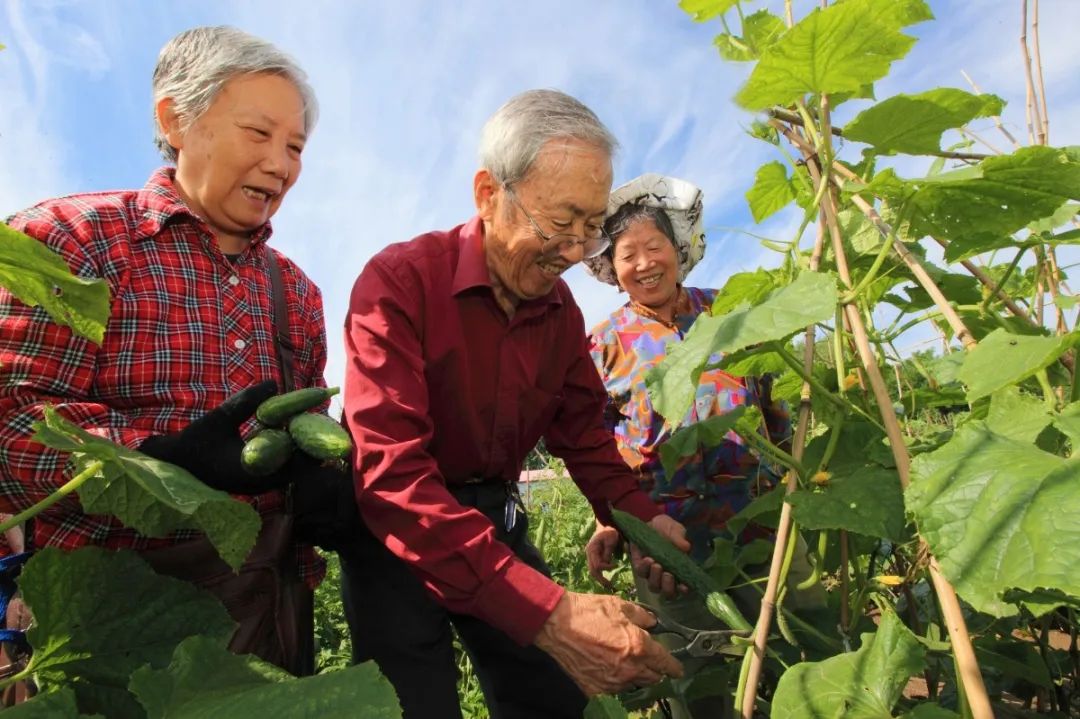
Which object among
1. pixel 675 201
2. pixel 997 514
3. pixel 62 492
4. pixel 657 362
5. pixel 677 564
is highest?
pixel 675 201

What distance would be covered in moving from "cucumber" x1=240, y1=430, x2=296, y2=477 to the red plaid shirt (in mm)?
219

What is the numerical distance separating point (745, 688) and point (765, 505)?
16.8 inches

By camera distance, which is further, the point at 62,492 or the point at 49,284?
the point at 62,492

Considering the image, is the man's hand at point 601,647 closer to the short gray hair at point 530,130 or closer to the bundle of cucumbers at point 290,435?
the bundle of cucumbers at point 290,435

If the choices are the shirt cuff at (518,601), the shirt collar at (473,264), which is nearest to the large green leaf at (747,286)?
the shirt collar at (473,264)

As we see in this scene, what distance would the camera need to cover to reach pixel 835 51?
1.22 m

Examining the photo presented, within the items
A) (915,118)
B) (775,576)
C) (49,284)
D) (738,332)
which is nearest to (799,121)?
(915,118)

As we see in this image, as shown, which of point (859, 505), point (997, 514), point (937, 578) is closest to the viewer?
point (997, 514)

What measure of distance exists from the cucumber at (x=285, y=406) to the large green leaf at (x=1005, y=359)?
4.25 feet

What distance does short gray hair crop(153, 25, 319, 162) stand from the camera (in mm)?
1900

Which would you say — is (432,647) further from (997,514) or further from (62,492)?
(997,514)

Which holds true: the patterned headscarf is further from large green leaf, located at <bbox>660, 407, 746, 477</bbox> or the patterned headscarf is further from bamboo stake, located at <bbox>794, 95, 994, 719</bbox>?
bamboo stake, located at <bbox>794, 95, 994, 719</bbox>

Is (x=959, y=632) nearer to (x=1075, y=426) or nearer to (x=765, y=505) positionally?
(x=1075, y=426)

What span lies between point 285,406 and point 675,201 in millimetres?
1859
